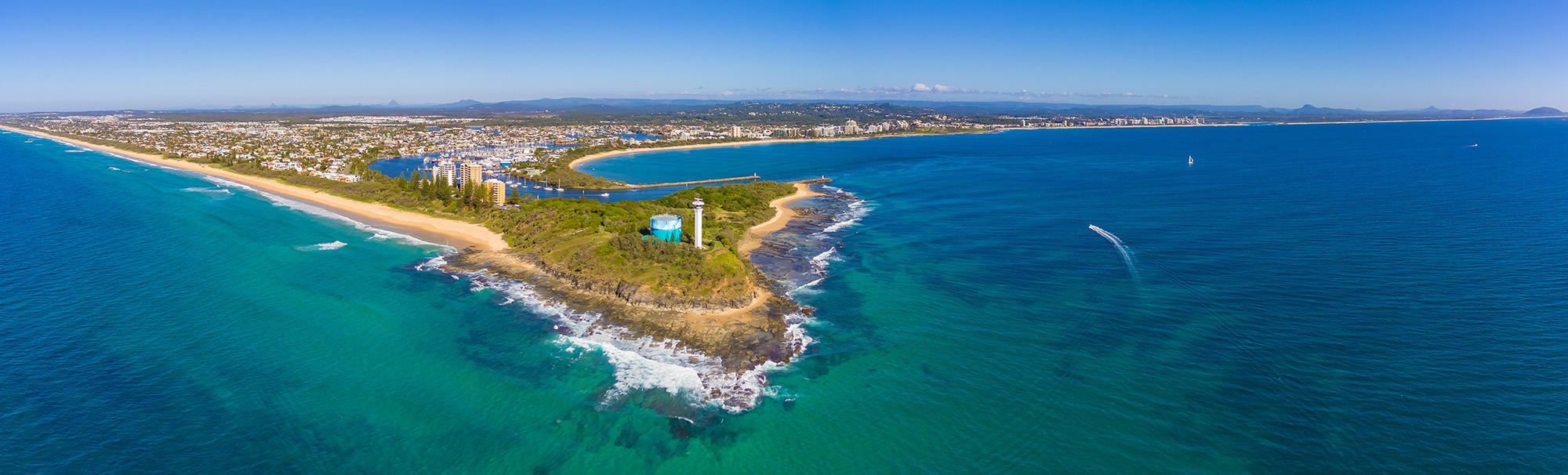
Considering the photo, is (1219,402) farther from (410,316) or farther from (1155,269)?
(410,316)

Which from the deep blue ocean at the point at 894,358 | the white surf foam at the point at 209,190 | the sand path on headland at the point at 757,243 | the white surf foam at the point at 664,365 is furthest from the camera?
the white surf foam at the point at 209,190

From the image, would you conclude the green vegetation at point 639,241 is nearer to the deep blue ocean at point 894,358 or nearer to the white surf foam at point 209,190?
the deep blue ocean at point 894,358

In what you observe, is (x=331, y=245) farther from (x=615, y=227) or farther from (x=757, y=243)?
(x=757, y=243)

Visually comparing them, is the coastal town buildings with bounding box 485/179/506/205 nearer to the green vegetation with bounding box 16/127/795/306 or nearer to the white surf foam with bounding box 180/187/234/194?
the green vegetation with bounding box 16/127/795/306

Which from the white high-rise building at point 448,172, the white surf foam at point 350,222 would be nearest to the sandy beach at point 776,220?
the white surf foam at point 350,222

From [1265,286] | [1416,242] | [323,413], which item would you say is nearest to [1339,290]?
[1265,286]

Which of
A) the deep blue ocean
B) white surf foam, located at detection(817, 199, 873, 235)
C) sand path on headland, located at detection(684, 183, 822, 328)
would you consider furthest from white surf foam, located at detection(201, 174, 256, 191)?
white surf foam, located at detection(817, 199, 873, 235)
